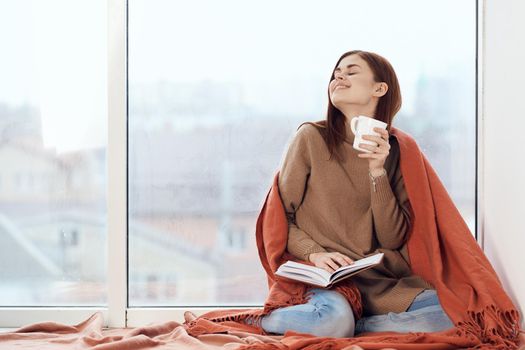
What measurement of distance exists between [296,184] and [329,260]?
26 cm

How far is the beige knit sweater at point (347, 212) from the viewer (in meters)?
2.21

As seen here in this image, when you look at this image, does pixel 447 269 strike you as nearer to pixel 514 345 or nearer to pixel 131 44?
pixel 514 345

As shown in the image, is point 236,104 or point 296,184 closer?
point 296,184

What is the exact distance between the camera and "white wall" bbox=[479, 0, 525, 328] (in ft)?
6.91

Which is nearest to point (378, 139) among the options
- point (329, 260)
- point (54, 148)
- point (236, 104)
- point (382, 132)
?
point (382, 132)

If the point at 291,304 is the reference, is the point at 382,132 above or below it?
above

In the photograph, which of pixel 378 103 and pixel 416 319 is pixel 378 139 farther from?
pixel 416 319

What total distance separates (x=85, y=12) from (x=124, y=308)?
967 millimetres

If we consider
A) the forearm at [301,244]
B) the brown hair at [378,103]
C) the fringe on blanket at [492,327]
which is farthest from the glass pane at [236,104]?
the fringe on blanket at [492,327]

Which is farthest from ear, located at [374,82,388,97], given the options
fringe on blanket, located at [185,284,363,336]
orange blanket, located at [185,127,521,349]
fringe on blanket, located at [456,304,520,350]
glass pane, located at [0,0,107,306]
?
glass pane, located at [0,0,107,306]

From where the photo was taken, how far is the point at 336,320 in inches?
79.6

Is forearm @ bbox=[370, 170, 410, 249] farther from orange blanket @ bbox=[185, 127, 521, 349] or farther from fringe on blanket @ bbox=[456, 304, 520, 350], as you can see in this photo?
fringe on blanket @ bbox=[456, 304, 520, 350]

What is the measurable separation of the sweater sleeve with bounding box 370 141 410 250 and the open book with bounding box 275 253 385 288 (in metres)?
0.14

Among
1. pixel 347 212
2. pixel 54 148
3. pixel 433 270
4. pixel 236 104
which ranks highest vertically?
pixel 236 104
